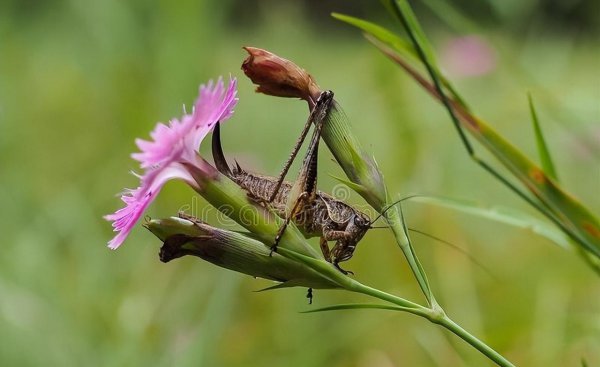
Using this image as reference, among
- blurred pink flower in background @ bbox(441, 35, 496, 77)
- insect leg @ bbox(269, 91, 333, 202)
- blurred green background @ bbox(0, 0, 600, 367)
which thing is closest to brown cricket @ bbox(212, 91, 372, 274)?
insect leg @ bbox(269, 91, 333, 202)

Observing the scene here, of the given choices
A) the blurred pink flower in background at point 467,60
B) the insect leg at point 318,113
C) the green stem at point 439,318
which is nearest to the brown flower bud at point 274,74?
the insect leg at point 318,113

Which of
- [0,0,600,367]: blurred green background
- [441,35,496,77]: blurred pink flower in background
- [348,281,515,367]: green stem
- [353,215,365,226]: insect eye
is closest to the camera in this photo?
[348,281,515,367]: green stem

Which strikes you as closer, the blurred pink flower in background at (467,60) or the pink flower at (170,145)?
the pink flower at (170,145)

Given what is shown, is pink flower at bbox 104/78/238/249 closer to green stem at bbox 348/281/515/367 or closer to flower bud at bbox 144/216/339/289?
flower bud at bbox 144/216/339/289

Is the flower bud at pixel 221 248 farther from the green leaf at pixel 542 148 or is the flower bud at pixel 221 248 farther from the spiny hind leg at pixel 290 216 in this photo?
the green leaf at pixel 542 148

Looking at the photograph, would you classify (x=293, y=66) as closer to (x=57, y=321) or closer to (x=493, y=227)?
(x=57, y=321)

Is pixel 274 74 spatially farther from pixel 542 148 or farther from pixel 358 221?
pixel 542 148
